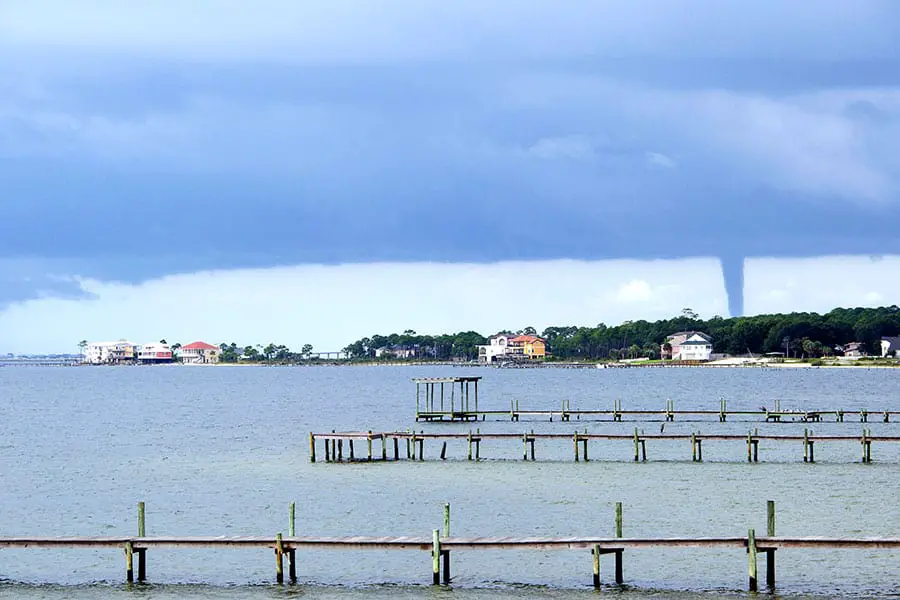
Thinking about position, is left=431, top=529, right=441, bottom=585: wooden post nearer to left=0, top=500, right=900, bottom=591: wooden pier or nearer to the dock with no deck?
left=0, top=500, right=900, bottom=591: wooden pier

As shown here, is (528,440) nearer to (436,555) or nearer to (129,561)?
(436,555)

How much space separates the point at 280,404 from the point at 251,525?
100787 millimetres

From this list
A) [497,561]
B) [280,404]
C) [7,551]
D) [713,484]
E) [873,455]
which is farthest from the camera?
[280,404]

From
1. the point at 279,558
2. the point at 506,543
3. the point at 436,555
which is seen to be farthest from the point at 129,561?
the point at 506,543

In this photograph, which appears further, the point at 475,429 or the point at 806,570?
the point at 475,429

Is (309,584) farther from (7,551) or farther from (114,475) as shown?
(114,475)

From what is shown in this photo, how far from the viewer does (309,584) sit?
32.2 metres

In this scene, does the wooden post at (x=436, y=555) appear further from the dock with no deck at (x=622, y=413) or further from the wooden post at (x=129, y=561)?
the dock with no deck at (x=622, y=413)

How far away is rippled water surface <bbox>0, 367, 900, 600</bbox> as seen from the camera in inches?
1282

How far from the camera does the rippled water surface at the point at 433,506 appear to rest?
32562 millimetres

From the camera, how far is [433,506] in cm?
4597

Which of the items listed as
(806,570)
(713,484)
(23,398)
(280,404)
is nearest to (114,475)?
(713,484)

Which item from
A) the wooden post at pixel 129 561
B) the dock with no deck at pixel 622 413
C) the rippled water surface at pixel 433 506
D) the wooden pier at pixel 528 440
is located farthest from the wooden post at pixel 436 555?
the dock with no deck at pixel 622 413

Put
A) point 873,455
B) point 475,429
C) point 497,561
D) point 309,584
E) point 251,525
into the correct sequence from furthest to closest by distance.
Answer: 1. point 475,429
2. point 873,455
3. point 251,525
4. point 497,561
5. point 309,584
